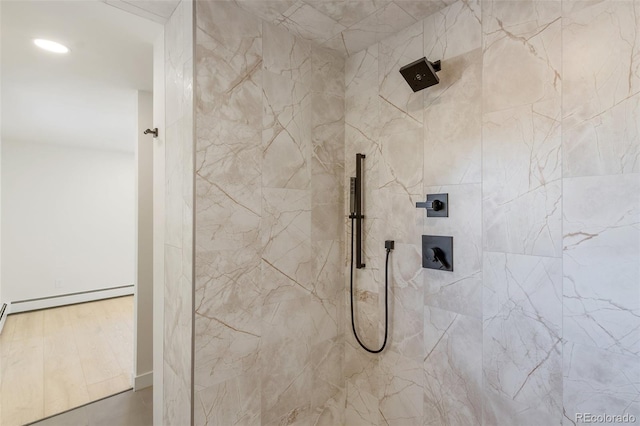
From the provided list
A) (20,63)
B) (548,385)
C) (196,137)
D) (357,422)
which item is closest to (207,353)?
(196,137)

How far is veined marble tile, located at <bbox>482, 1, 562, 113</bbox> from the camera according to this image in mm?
1249

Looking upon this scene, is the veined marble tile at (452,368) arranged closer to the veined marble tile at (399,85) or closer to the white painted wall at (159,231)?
the veined marble tile at (399,85)

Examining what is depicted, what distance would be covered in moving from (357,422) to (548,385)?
3.89 ft

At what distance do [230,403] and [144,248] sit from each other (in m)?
1.73

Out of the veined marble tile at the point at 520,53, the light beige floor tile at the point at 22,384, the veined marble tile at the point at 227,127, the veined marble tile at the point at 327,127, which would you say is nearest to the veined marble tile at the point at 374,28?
the veined marble tile at the point at 327,127

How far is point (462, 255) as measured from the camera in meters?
1.51

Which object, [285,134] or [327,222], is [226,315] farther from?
[285,134]

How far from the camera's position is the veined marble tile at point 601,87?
3.52 ft

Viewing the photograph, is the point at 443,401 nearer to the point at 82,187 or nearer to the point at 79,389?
the point at 79,389

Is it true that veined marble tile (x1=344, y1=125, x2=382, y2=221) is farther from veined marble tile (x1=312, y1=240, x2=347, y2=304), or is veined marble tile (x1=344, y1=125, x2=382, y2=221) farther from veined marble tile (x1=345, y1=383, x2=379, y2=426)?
veined marble tile (x1=345, y1=383, x2=379, y2=426)

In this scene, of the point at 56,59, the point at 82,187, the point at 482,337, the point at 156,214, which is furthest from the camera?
the point at 82,187

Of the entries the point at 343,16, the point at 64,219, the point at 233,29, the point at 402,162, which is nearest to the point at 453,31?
the point at 343,16

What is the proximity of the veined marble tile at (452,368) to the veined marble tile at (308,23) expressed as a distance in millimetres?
1629

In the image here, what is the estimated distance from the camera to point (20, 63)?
2.23 meters
